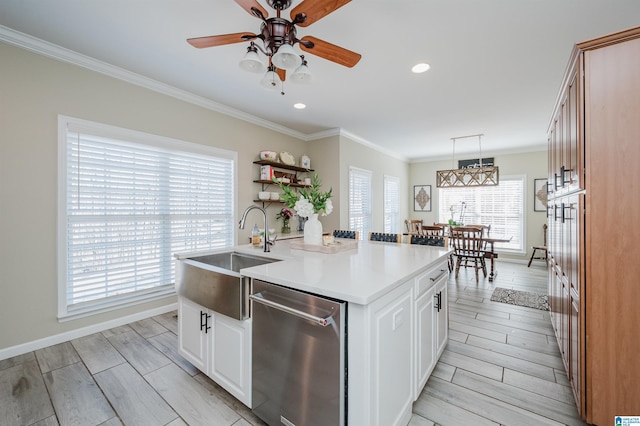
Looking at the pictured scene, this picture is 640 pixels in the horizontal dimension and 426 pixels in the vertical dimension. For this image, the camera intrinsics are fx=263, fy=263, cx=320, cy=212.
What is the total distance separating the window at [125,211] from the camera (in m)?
2.58

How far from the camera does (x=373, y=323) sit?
117cm

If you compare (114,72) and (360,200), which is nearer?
(114,72)

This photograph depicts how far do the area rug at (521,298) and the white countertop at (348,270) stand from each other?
2.26 m

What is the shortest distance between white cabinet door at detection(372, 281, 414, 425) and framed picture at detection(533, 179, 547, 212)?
6419 millimetres

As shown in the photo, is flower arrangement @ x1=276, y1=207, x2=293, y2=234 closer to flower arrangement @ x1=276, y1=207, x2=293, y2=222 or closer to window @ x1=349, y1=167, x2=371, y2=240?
flower arrangement @ x1=276, y1=207, x2=293, y2=222

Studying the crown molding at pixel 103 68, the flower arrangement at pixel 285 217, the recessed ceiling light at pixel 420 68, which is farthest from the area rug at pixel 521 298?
the crown molding at pixel 103 68

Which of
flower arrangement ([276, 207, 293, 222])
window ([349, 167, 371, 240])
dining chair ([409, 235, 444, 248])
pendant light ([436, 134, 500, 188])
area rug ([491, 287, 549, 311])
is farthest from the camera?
window ([349, 167, 371, 240])

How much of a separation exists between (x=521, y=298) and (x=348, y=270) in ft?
11.8

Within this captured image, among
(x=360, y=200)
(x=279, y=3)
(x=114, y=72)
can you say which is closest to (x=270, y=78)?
(x=279, y=3)

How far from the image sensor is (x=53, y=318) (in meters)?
2.48

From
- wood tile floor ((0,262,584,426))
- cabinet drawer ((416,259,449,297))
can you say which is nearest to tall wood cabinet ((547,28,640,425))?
wood tile floor ((0,262,584,426))

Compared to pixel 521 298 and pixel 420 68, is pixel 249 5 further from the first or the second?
pixel 521 298

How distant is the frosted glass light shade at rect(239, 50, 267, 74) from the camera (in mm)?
1743

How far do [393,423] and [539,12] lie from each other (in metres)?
2.91
